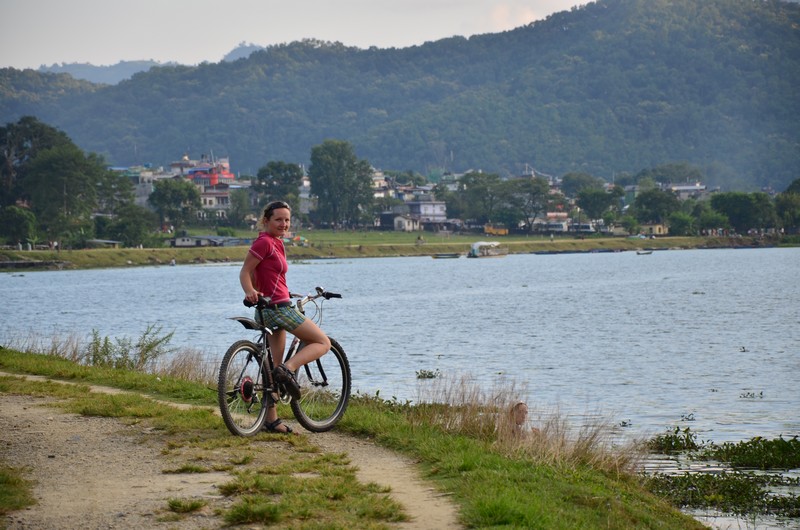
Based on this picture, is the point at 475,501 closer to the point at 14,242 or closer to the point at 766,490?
the point at 766,490

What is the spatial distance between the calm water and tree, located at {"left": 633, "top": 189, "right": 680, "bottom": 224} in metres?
55.7

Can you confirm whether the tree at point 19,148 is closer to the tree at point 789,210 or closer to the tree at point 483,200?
the tree at point 483,200

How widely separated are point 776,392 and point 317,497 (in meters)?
19.6

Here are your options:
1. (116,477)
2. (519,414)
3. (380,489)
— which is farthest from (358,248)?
(380,489)

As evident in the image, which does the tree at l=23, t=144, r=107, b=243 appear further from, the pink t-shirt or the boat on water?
the pink t-shirt

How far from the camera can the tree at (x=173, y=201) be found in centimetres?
13950

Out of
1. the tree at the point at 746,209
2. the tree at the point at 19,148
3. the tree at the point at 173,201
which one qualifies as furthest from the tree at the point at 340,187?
the tree at the point at 746,209

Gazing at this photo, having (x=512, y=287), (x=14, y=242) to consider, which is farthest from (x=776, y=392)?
(x=14, y=242)

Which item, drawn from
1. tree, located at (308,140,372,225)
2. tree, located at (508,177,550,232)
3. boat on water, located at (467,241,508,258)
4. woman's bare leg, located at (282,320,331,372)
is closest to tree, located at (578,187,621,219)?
tree, located at (508,177,550,232)

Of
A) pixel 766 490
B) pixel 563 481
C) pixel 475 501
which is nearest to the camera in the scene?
pixel 475 501

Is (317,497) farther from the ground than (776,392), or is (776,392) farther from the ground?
(317,497)

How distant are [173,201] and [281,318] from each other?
434ft

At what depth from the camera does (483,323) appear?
51.8m

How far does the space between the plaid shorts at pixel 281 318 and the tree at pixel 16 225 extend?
106 m
